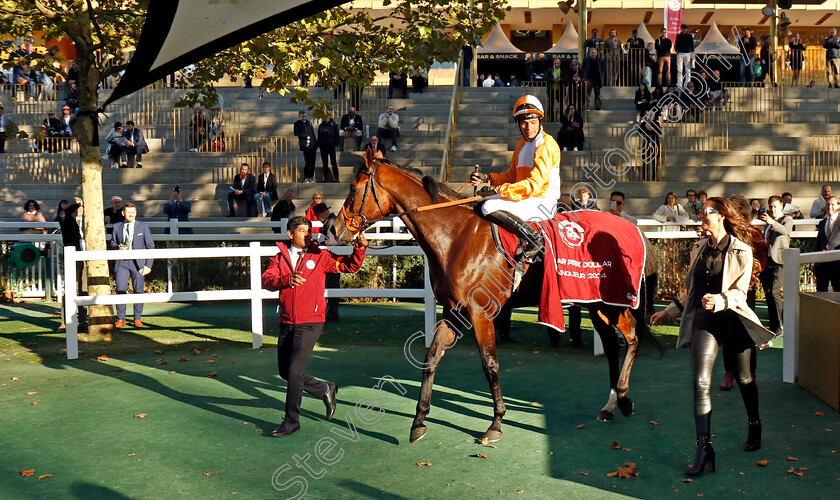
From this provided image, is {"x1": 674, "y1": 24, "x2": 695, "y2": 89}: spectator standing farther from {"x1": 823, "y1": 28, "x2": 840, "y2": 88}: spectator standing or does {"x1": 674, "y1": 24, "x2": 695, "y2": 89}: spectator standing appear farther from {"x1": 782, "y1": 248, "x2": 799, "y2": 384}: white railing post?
{"x1": 782, "y1": 248, "x2": 799, "y2": 384}: white railing post

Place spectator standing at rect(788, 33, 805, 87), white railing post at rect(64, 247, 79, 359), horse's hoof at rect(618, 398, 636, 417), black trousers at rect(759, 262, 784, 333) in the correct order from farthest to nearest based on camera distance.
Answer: spectator standing at rect(788, 33, 805, 87) < black trousers at rect(759, 262, 784, 333) < white railing post at rect(64, 247, 79, 359) < horse's hoof at rect(618, 398, 636, 417)

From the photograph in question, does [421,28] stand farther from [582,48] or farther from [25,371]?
[582,48]

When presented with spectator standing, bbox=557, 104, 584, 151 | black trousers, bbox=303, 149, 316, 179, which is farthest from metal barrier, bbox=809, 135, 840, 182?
black trousers, bbox=303, 149, 316, 179

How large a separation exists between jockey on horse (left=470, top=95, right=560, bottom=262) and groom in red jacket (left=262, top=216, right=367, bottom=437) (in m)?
1.21

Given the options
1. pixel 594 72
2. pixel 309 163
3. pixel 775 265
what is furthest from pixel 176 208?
pixel 775 265

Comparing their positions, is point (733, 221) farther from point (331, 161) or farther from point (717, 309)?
point (331, 161)

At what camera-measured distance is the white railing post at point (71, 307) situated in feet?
32.8

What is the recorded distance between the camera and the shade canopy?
1790 millimetres

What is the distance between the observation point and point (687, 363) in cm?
924

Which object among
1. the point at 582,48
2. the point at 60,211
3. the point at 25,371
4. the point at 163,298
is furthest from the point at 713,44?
the point at 25,371

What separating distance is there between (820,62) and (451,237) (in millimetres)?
29804

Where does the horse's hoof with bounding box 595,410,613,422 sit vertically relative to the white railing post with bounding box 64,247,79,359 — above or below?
below

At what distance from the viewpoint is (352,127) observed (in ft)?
78.7

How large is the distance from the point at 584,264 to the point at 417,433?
204 centimetres
